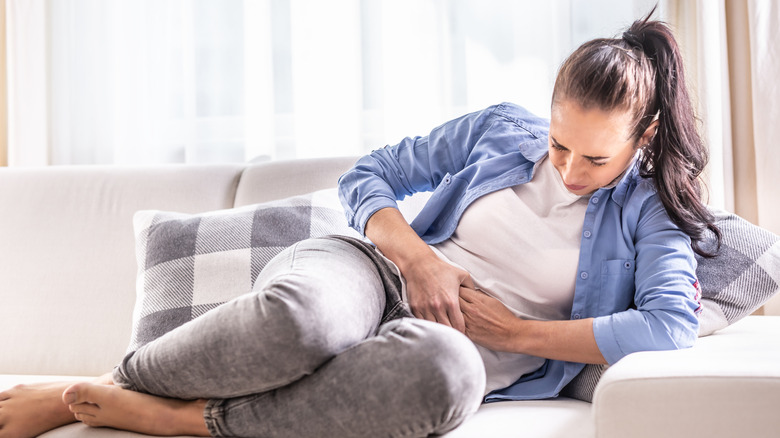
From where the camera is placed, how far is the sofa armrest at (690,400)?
30.4 inches

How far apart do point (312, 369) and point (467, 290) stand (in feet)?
1.18

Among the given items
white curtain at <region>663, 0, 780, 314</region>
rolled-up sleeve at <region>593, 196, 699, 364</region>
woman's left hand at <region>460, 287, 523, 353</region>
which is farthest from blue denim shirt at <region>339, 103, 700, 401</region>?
white curtain at <region>663, 0, 780, 314</region>

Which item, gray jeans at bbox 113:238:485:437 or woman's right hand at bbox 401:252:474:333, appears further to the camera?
woman's right hand at bbox 401:252:474:333

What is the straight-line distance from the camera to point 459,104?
6.82 ft

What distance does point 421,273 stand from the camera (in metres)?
1.15

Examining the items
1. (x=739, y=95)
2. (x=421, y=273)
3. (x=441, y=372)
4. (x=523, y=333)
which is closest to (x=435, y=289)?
(x=421, y=273)

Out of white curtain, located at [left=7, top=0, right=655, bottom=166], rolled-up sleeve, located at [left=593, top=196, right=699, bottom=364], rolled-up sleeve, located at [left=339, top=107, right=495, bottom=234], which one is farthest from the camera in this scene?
white curtain, located at [left=7, top=0, right=655, bottom=166]

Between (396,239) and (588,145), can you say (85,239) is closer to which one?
(396,239)

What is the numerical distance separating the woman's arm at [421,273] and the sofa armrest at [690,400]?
0.34 m

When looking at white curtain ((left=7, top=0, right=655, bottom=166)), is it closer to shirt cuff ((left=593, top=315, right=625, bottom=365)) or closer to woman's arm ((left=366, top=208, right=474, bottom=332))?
woman's arm ((left=366, top=208, right=474, bottom=332))

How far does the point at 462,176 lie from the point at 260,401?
2.08ft

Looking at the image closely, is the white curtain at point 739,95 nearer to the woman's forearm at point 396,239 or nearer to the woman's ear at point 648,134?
the woman's ear at point 648,134

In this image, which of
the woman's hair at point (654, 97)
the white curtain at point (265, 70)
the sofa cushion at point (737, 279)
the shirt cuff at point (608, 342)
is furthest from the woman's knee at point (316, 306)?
the white curtain at point (265, 70)

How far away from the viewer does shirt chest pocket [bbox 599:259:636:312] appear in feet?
3.73
